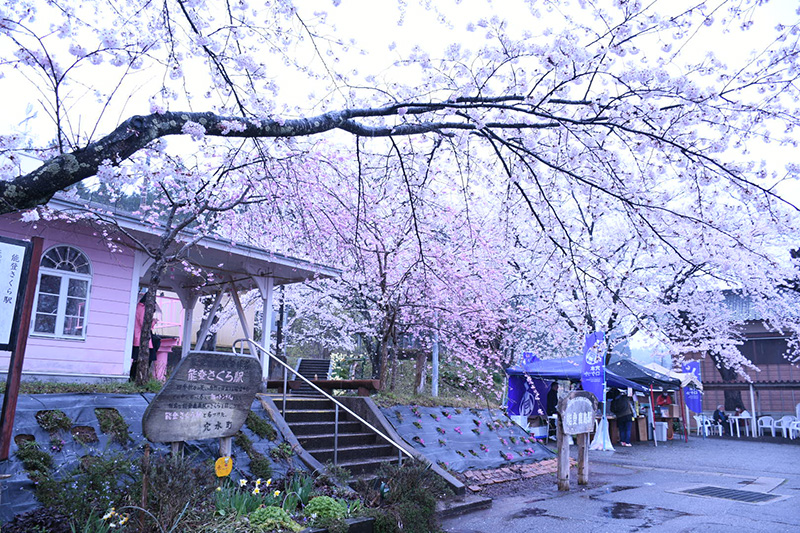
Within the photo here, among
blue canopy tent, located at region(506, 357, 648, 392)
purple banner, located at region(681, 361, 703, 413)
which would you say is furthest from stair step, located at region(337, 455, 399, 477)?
purple banner, located at region(681, 361, 703, 413)

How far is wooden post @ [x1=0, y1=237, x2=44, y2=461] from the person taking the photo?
412 cm

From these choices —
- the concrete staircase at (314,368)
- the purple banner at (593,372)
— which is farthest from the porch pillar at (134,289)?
the purple banner at (593,372)

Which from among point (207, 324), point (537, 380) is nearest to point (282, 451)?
point (207, 324)

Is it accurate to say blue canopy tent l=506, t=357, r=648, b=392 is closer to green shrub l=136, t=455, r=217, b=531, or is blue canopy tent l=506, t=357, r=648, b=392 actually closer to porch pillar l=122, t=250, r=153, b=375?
porch pillar l=122, t=250, r=153, b=375

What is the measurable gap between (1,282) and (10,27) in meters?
2.00

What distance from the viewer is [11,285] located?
4.32 m

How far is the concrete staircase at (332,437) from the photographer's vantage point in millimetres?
8250

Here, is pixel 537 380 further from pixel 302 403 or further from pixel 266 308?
pixel 302 403

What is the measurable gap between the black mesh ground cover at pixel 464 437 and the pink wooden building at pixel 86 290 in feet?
12.8

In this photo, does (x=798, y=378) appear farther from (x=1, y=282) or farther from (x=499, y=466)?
(x=1, y=282)

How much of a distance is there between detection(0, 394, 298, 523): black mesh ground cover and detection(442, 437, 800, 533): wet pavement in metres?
2.69

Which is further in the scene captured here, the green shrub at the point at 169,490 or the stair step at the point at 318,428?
the stair step at the point at 318,428

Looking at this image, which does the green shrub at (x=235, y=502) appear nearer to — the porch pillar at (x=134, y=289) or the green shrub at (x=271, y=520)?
the green shrub at (x=271, y=520)

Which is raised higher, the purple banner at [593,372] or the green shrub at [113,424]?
the purple banner at [593,372]
